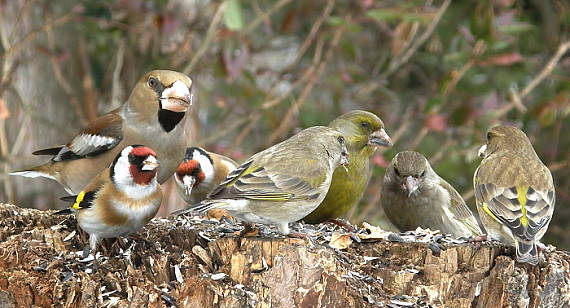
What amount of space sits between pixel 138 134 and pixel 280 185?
129cm

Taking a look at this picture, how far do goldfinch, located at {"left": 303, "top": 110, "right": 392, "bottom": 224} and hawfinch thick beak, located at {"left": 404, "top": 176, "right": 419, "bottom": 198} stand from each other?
0.28 meters

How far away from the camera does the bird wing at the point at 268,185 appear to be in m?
4.91

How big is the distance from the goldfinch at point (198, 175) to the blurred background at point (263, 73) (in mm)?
1403

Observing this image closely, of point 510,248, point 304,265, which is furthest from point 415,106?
point 304,265

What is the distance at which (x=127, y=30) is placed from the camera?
29.6ft

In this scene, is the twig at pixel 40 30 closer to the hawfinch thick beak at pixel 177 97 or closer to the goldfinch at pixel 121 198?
the hawfinch thick beak at pixel 177 97

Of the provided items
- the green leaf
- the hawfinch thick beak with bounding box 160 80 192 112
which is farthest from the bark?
the green leaf

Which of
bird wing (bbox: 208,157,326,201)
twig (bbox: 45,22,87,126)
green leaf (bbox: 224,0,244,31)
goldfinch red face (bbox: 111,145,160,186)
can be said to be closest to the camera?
bird wing (bbox: 208,157,326,201)

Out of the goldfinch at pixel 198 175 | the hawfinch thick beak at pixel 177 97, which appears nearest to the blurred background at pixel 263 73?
the goldfinch at pixel 198 175

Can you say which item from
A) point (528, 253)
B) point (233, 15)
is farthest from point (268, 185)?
point (233, 15)

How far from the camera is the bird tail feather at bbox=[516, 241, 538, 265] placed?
188 inches

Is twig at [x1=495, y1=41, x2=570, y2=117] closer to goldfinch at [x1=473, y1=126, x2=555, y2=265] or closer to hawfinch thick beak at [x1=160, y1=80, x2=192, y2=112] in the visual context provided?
goldfinch at [x1=473, y1=126, x2=555, y2=265]

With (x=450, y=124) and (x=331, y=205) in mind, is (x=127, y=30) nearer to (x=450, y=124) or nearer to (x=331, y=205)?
(x=450, y=124)

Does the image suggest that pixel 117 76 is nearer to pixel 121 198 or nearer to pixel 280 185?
pixel 121 198
